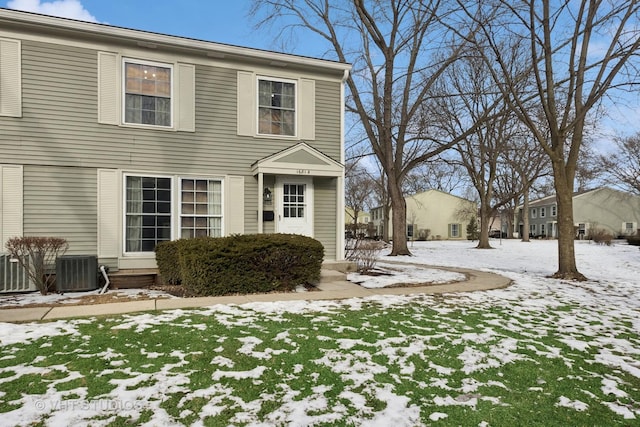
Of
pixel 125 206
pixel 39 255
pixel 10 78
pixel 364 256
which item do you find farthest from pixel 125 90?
pixel 364 256

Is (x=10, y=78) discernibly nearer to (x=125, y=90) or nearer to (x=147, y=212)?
(x=125, y=90)

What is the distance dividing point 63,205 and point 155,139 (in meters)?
2.29

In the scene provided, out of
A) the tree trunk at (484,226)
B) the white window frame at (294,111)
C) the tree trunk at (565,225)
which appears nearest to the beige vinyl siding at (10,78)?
the white window frame at (294,111)

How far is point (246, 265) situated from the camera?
23.1ft

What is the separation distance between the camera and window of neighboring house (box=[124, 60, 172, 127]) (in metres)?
8.84

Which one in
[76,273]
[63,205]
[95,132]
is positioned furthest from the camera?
[95,132]

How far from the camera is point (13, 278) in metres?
7.68

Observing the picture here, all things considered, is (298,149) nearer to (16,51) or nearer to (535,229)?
(16,51)

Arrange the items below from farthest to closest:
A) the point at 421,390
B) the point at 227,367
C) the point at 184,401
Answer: the point at 227,367
the point at 421,390
the point at 184,401

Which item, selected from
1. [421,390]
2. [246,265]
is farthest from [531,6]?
[421,390]

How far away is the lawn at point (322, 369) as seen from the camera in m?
2.86

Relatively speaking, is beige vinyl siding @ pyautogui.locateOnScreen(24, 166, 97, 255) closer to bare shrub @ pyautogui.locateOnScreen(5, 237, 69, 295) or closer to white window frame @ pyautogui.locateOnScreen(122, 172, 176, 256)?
bare shrub @ pyautogui.locateOnScreen(5, 237, 69, 295)

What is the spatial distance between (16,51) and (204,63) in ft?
11.8

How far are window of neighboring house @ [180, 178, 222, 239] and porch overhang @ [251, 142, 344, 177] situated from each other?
108cm
